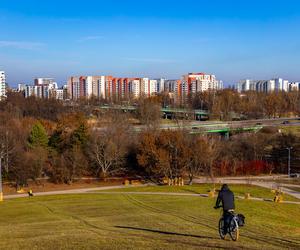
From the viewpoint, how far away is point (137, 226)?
19.1 metres

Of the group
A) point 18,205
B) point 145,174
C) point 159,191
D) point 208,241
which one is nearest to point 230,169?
point 145,174

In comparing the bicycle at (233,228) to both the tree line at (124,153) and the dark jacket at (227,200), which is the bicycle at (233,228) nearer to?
the dark jacket at (227,200)

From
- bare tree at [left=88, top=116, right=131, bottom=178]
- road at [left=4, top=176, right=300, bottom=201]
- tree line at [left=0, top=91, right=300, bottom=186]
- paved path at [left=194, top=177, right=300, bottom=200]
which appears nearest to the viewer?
paved path at [left=194, top=177, right=300, bottom=200]

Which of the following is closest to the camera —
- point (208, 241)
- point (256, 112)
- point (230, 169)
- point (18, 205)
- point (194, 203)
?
point (208, 241)

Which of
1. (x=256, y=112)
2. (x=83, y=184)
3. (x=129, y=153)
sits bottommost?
(x=83, y=184)

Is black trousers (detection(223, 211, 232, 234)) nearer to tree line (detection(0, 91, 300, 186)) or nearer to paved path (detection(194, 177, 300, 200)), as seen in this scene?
paved path (detection(194, 177, 300, 200))

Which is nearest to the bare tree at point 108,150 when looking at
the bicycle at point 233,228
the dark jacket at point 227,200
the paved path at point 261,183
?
the paved path at point 261,183

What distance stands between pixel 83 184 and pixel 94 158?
5.52m

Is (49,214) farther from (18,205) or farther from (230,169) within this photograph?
(230,169)

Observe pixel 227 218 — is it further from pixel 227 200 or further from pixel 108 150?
pixel 108 150

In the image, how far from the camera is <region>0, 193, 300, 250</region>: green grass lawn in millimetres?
13797

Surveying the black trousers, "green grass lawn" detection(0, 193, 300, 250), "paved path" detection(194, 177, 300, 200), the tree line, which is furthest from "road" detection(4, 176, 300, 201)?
the black trousers

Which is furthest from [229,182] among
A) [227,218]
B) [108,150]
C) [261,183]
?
[227,218]

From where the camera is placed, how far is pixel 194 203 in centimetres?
3180
